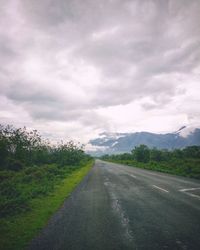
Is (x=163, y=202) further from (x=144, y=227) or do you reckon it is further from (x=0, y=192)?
(x=0, y=192)

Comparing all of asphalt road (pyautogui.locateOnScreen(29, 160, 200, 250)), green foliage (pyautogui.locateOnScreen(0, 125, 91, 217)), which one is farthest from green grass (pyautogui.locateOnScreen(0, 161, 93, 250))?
green foliage (pyautogui.locateOnScreen(0, 125, 91, 217))

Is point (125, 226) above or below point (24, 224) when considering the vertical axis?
above

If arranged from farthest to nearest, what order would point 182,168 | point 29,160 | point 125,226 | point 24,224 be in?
1. point 29,160
2. point 182,168
3. point 24,224
4. point 125,226

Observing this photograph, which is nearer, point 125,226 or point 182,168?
point 125,226

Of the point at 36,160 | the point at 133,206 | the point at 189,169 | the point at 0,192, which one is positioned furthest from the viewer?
the point at 36,160

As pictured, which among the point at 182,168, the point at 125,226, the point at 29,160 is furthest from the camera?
the point at 29,160

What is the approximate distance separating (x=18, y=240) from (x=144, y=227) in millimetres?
3823

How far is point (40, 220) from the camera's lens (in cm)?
788

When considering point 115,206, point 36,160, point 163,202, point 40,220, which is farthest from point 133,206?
point 36,160

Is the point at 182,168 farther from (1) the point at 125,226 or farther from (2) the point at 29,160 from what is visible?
(2) the point at 29,160

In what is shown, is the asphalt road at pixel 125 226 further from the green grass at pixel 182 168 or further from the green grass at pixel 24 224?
the green grass at pixel 182 168

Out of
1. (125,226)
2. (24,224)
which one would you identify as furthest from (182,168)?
(24,224)

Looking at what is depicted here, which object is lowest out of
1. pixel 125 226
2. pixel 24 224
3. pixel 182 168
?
pixel 24 224

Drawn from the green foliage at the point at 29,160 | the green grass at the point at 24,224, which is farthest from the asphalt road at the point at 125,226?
the green foliage at the point at 29,160
